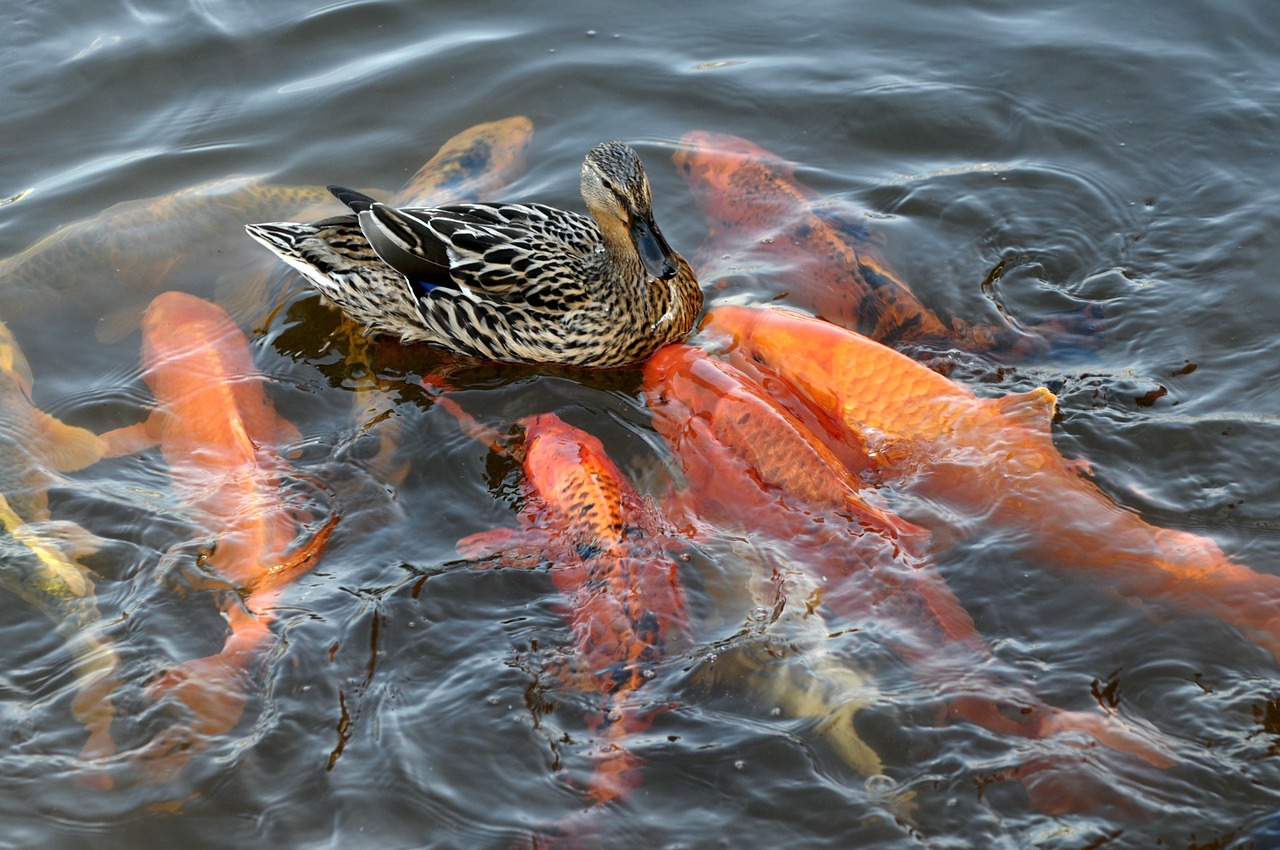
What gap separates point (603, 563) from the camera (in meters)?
5.30

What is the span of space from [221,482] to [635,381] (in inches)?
95.5

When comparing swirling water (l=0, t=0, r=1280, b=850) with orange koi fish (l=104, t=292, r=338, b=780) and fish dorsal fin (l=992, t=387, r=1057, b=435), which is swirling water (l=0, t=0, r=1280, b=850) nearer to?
orange koi fish (l=104, t=292, r=338, b=780)

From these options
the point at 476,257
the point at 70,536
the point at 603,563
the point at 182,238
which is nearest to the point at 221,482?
the point at 70,536

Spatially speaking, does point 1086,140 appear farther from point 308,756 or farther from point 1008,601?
point 308,756

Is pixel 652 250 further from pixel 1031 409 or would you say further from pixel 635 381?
pixel 1031 409

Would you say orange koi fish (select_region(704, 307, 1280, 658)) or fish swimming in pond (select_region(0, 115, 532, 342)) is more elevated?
fish swimming in pond (select_region(0, 115, 532, 342))

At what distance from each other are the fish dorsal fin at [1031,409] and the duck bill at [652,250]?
191 cm

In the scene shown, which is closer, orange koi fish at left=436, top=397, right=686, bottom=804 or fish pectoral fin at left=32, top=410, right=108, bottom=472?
orange koi fish at left=436, top=397, right=686, bottom=804

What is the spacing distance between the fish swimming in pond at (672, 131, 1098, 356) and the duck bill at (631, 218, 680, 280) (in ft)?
3.60

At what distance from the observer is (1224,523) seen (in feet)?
18.4

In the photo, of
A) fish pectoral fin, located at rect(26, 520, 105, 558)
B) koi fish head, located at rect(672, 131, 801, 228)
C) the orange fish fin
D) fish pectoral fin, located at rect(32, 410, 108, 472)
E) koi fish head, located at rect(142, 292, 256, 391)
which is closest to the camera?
the orange fish fin

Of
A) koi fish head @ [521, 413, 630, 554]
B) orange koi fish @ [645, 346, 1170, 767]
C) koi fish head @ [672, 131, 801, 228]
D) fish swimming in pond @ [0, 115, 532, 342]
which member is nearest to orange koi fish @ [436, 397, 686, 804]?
koi fish head @ [521, 413, 630, 554]

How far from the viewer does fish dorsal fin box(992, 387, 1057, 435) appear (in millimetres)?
5844

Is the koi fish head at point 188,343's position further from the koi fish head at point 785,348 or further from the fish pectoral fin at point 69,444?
the koi fish head at point 785,348
